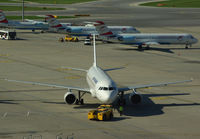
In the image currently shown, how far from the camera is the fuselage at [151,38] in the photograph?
104312mm

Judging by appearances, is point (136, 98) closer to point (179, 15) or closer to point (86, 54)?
point (86, 54)

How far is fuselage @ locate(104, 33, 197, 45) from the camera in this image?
104312 mm

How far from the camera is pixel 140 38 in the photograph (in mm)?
106250

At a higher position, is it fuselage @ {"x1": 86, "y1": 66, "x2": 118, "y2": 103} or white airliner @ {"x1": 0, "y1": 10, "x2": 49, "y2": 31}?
white airliner @ {"x1": 0, "y1": 10, "x2": 49, "y2": 31}

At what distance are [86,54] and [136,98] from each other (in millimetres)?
48095

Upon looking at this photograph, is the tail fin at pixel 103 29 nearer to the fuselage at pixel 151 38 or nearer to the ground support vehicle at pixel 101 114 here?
the fuselage at pixel 151 38

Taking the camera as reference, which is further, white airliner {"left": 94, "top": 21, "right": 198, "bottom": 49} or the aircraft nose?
white airliner {"left": 94, "top": 21, "right": 198, "bottom": 49}

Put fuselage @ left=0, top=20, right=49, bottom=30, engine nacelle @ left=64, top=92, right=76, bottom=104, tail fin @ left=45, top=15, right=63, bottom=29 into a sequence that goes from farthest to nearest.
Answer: fuselage @ left=0, top=20, right=49, bottom=30 → tail fin @ left=45, top=15, right=63, bottom=29 → engine nacelle @ left=64, top=92, right=76, bottom=104

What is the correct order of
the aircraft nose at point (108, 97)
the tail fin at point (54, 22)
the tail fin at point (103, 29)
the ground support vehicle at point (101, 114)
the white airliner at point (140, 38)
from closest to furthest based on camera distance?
the ground support vehicle at point (101, 114) < the aircraft nose at point (108, 97) < the white airliner at point (140, 38) < the tail fin at point (103, 29) < the tail fin at point (54, 22)

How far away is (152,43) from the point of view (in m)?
106

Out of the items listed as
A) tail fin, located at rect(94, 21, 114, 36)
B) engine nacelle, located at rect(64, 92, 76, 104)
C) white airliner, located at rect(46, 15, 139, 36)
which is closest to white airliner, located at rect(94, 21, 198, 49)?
tail fin, located at rect(94, 21, 114, 36)

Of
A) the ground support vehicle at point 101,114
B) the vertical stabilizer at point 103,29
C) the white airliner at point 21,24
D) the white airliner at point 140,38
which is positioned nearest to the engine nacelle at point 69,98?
the ground support vehicle at point 101,114

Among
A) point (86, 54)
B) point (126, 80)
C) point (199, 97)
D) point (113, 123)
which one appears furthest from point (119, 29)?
point (113, 123)

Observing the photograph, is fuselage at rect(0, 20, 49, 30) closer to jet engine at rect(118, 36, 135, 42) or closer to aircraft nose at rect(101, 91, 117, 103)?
jet engine at rect(118, 36, 135, 42)
